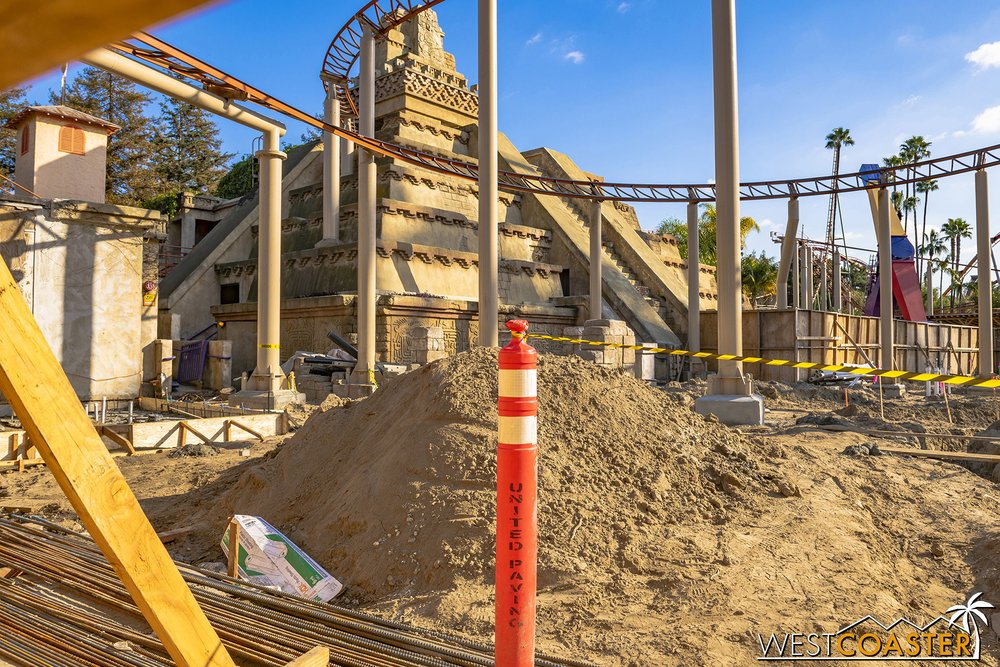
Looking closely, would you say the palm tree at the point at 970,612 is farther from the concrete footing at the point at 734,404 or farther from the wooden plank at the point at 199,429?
the wooden plank at the point at 199,429

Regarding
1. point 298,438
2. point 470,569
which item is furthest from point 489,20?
point 470,569

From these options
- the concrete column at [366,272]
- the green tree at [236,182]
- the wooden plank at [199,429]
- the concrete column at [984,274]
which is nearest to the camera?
the wooden plank at [199,429]

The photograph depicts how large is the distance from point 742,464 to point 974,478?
2893mm

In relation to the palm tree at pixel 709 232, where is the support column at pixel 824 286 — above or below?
below

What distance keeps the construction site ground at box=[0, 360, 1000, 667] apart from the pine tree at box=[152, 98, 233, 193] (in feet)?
118

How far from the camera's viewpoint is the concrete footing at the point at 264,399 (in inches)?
549

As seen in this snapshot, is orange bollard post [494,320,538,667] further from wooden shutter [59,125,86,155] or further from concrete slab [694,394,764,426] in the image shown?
wooden shutter [59,125,86,155]

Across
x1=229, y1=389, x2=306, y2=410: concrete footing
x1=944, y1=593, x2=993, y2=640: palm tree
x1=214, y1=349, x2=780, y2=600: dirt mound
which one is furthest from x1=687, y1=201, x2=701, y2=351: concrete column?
x1=944, y1=593, x2=993, y2=640: palm tree

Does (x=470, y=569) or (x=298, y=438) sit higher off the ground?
(x=298, y=438)

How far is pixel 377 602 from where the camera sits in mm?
4320

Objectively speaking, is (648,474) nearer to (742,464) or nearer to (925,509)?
(742,464)

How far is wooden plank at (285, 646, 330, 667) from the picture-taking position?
2.97m

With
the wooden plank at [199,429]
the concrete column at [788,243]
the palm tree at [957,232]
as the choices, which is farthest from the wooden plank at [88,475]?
the palm tree at [957,232]

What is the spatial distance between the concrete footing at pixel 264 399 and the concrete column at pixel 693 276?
532 inches
